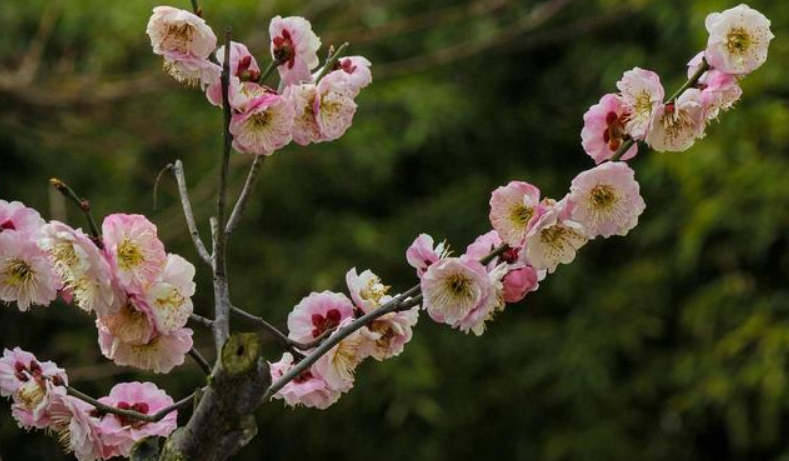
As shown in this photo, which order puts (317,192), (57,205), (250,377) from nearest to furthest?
(250,377) → (57,205) → (317,192)

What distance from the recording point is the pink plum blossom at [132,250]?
84cm

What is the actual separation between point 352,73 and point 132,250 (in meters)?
0.24

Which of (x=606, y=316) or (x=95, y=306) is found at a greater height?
(x=606, y=316)

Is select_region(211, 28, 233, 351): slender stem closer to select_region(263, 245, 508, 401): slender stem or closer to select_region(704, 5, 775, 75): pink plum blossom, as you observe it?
select_region(263, 245, 508, 401): slender stem

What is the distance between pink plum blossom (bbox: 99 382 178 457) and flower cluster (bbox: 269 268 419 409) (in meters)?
0.08

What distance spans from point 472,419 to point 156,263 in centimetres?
331

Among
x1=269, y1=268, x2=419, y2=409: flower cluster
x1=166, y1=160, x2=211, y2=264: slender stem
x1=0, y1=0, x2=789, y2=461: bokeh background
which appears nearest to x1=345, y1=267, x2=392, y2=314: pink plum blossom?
x1=269, y1=268, x2=419, y2=409: flower cluster

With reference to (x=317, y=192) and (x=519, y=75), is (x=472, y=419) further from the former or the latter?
(x=519, y=75)

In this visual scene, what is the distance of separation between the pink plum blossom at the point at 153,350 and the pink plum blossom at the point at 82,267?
44mm

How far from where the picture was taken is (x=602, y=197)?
876mm

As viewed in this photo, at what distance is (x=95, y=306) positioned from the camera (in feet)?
2.74

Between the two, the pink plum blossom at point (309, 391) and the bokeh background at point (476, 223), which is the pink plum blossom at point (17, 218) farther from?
the bokeh background at point (476, 223)

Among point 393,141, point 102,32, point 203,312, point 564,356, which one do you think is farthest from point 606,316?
point 102,32

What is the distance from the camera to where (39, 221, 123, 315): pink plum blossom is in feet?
2.70
